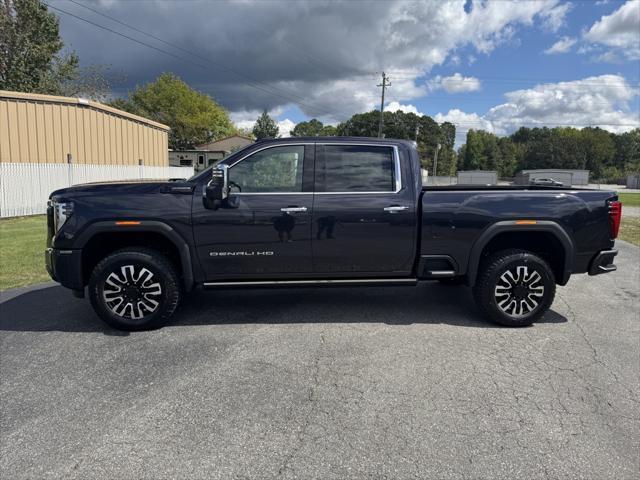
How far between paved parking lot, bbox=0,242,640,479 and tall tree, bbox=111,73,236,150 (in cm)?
6133

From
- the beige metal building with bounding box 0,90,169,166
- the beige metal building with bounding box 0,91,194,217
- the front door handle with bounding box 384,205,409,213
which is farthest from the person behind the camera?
the beige metal building with bounding box 0,90,169,166

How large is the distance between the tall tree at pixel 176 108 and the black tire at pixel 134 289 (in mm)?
61326

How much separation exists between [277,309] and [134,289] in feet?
5.43

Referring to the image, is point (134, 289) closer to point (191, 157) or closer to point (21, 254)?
point (21, 254)

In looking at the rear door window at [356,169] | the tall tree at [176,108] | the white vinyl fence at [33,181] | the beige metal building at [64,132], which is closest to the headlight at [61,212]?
the rear door window at [356,169]

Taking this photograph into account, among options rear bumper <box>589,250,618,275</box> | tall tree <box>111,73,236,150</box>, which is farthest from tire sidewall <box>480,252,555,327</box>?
tall tree <box>111,73,236,150</box>

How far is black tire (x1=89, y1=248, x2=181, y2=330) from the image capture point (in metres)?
4.49

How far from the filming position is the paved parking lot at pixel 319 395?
262cm

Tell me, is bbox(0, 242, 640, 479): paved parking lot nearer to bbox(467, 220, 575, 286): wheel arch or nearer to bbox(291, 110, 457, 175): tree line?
bbox(467, 220, 575, 286): wheel arch

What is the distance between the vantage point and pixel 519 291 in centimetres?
483

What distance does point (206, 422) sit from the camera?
9.84 feet

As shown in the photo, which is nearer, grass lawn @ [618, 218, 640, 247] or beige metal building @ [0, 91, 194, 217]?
grass lawn @ [618, 218, 640, 247]

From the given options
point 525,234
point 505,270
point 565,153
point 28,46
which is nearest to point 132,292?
point 505,270

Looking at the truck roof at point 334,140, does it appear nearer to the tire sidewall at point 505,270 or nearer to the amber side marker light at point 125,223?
the amber side marker light at point 125,223
